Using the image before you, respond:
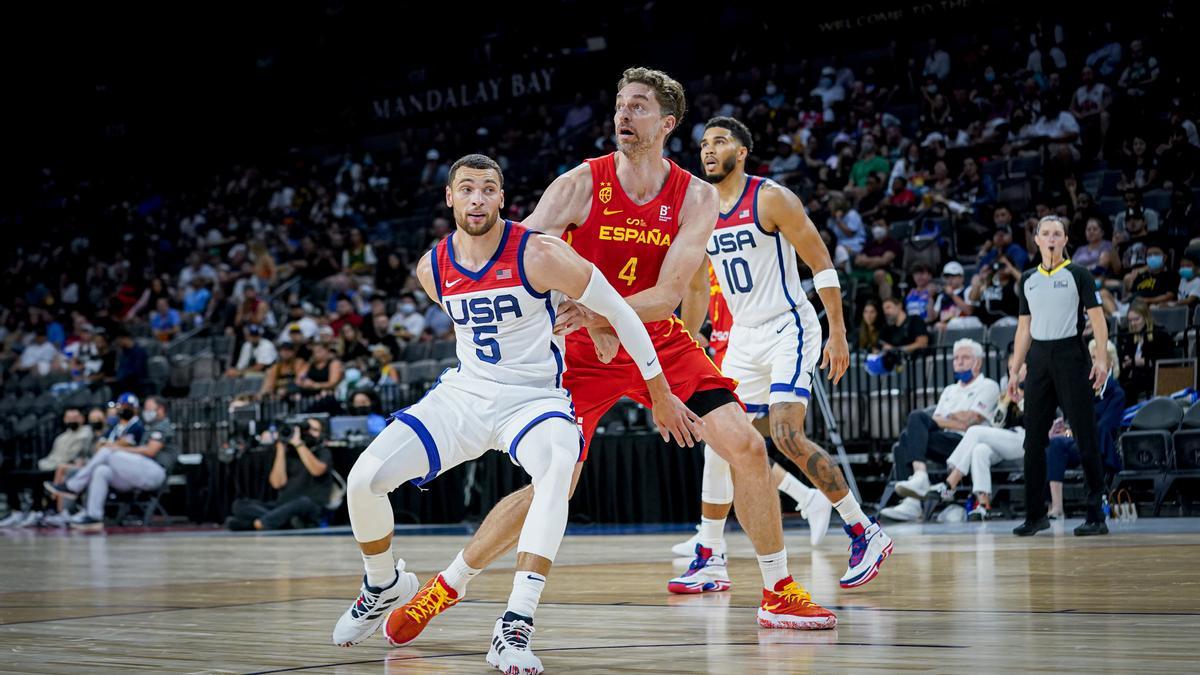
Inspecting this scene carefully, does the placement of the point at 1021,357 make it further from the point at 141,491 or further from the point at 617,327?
the point at 141,491

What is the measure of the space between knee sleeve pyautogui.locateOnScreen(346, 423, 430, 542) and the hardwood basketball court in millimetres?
369

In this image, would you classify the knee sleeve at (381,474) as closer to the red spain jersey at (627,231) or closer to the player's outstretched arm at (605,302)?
the player's outstretched arm at (605,302)

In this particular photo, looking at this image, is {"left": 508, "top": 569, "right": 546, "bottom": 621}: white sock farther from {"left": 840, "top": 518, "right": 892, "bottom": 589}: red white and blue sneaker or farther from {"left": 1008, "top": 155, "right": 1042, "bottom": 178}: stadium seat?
{"left": 1008, "top": 155, "right": 1042, "bottom": 178}: stadium seat

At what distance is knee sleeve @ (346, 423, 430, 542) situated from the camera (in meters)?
3.99

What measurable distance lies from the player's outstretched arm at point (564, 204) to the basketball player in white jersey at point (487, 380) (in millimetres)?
606

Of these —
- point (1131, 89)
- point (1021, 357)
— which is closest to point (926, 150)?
point (1131, 89)

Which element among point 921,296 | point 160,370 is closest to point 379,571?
point 921,296

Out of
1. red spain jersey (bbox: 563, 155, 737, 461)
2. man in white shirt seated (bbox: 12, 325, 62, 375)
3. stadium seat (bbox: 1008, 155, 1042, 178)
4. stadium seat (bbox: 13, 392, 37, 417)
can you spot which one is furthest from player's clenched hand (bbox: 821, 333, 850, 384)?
man in white shirt seated (bbox: 12, 325, 62, 375)

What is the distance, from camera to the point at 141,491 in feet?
47.8

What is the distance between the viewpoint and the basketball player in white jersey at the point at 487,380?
4.03 meters

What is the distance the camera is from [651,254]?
4934 millimetres

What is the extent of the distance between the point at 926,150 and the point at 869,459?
5.13 m

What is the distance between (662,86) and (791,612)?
1.84 meters

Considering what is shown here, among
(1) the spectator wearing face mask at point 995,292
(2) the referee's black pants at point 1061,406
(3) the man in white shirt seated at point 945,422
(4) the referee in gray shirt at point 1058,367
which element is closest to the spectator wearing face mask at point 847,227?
(1) the spectator wearing face mask at point 995,292
